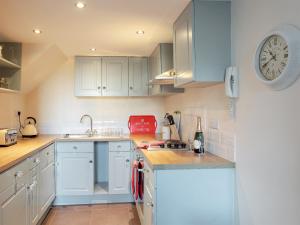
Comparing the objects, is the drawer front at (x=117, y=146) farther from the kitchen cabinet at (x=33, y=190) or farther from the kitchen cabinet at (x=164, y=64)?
Answer: the kitchen cabinet at (x=33, y=190)

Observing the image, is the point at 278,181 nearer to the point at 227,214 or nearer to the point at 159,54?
the point at 227,214

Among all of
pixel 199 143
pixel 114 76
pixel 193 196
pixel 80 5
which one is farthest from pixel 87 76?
pixel 193 196

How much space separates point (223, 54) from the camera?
211cm

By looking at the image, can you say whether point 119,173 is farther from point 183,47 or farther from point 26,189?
point 183,47

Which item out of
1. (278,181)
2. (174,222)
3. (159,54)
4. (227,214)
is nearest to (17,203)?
(174,222)

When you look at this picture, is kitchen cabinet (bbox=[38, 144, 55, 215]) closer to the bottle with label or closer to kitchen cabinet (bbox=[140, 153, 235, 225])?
kitchen cabinet (bbox=[140, 153, 235, 225])

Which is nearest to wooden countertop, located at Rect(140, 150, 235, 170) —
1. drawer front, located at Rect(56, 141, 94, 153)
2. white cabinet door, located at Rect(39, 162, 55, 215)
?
white cabinet door, located at Rect(39, 162, 55, 215)

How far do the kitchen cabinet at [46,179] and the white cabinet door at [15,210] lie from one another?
53cm

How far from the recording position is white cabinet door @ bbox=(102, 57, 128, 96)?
4.25 metres

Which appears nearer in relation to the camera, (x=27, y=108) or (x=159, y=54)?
(x=159, y=54)

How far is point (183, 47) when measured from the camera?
7.73ft

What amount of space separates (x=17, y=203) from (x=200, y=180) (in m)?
1.45

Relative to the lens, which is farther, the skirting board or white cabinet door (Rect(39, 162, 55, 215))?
the skirting board

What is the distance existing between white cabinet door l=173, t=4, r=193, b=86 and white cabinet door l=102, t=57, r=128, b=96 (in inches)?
69.2
